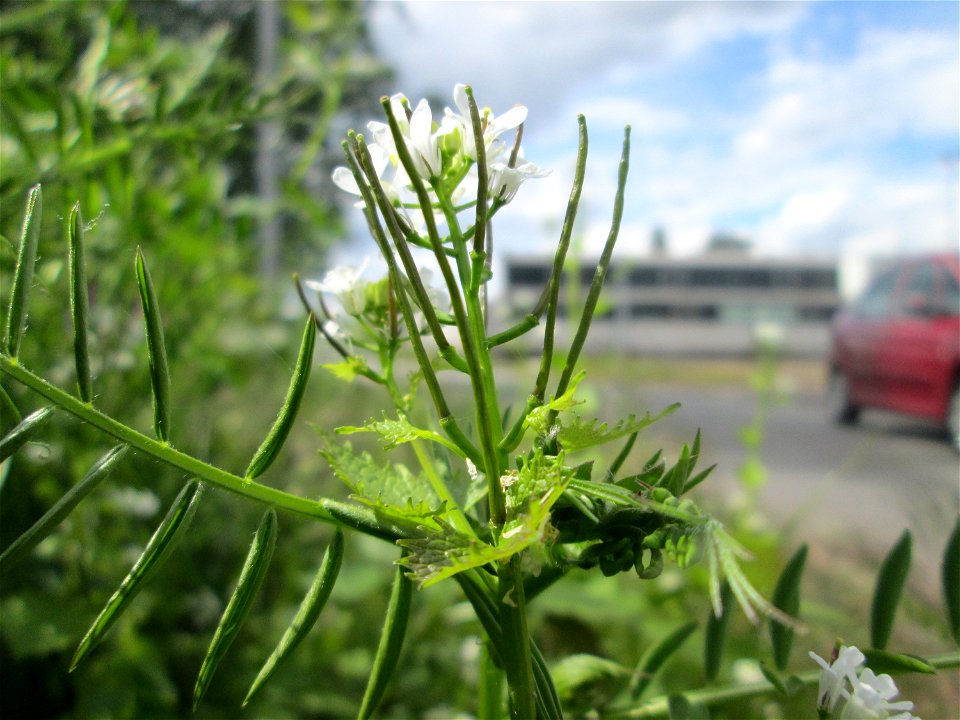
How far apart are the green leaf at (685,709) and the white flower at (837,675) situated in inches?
1.7

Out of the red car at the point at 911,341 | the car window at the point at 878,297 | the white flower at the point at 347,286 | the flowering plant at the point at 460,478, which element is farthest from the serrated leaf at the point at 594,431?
the car window at the point at 878,297

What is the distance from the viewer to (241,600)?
8.2 inches

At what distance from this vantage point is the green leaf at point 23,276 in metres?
0.20

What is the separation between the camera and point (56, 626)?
57 cm

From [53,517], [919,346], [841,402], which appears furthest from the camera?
[841,402]

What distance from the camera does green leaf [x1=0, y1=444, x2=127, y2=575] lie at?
18 centimetres

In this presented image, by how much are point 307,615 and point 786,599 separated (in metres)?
0.17

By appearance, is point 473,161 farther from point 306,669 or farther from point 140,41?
point 306,669

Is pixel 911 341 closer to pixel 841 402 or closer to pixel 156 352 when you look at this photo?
pixel 841 402

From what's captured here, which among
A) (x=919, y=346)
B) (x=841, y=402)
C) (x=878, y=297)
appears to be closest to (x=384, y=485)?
(x=919, y=346)

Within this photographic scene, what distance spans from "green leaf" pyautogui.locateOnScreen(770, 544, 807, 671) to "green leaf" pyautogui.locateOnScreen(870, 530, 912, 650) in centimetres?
3

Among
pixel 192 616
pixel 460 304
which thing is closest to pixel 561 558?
pixel 460 304

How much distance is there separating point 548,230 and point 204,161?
0.59 metres

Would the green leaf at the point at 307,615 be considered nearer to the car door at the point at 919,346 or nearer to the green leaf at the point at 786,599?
the green leaf at the point at 786,599
